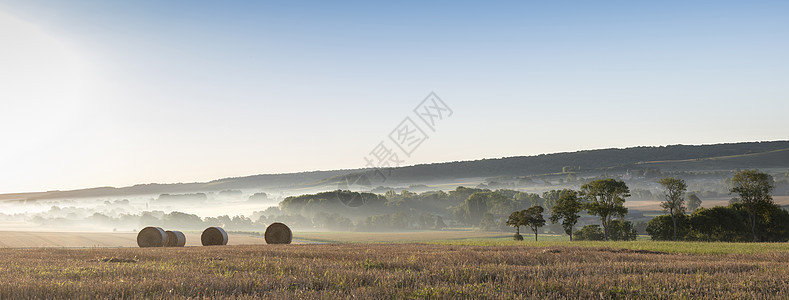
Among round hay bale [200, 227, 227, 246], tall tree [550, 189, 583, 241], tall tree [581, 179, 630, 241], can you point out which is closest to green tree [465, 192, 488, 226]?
tall tree [550, 189, 583, 241]

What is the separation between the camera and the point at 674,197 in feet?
247

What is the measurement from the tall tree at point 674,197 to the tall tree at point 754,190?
702cm

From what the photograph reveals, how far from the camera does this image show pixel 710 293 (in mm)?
9750

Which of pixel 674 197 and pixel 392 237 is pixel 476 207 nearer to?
pixel 392 237

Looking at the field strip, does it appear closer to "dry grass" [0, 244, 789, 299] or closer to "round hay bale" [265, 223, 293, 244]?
"round hay bale" [265, 223, 293, 244]

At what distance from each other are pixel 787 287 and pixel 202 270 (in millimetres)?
12479

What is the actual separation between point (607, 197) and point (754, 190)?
57.8ft

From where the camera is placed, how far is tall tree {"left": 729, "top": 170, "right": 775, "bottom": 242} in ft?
227

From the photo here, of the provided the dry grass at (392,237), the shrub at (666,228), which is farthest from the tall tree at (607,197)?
the dry grass at (392,237)

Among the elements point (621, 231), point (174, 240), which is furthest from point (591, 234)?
point (174, 240)

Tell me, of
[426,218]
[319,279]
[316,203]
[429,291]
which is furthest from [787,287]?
[316,203]

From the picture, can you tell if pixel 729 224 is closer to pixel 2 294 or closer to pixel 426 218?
pixel 2 294

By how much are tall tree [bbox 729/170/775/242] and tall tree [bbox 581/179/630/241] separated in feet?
42.9

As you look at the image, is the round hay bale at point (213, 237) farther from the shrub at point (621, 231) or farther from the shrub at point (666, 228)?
the shrub at point (621, 231)
